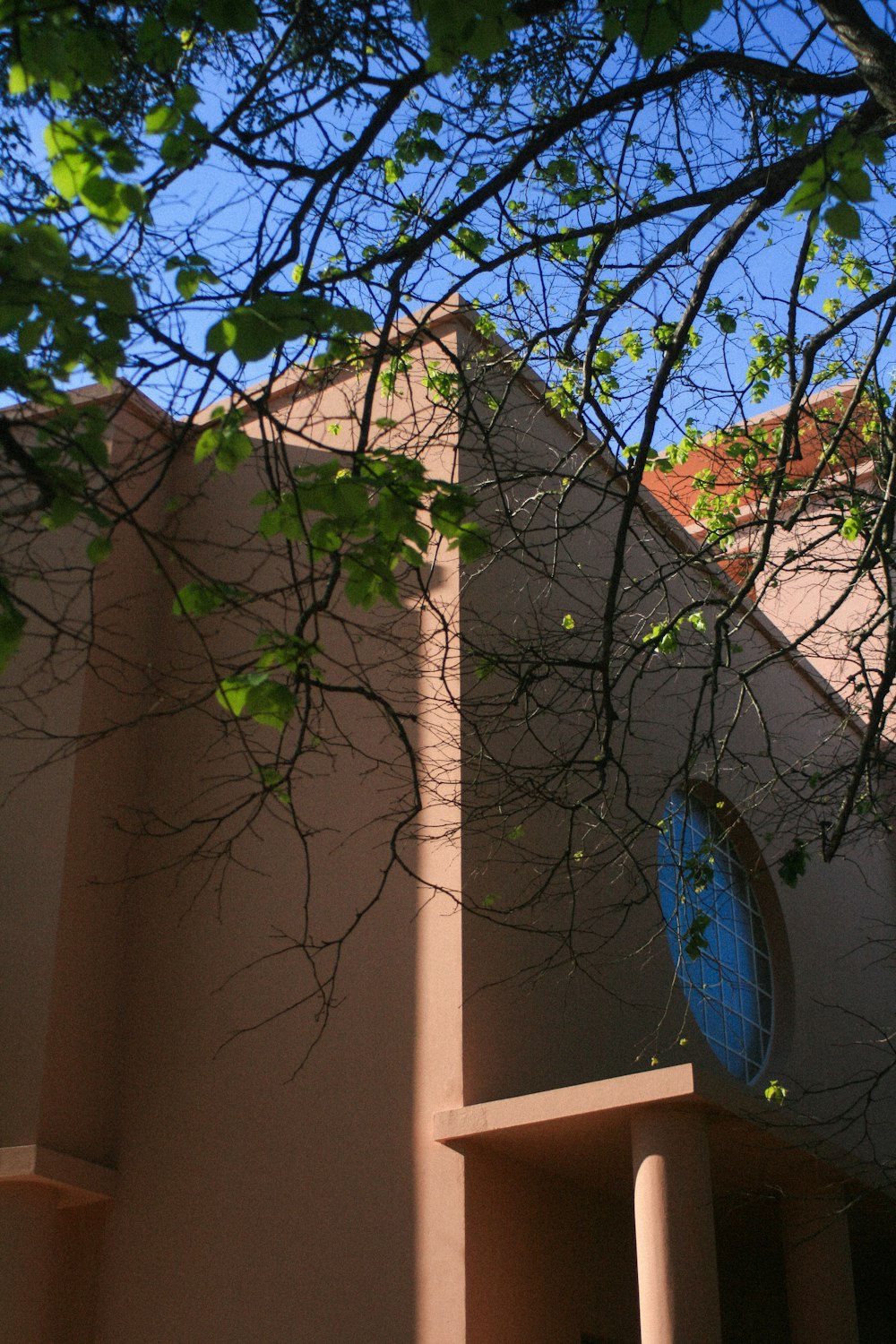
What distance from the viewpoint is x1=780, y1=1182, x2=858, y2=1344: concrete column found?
7926 millimetres

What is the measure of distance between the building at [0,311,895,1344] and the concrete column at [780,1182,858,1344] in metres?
0.02

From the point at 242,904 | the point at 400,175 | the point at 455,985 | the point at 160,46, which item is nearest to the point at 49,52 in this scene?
the point at 160,46

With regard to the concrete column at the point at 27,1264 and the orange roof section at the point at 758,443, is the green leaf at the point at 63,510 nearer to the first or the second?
the orange roof section at the point at 758,443

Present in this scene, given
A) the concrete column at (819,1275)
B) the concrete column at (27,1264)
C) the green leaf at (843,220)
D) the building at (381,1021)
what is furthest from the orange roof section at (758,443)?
the concrete column at (27,1264)

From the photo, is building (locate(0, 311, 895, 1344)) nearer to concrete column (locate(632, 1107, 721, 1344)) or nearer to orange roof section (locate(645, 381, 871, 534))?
concrete column (locate(632, 1107, 721, 1344))

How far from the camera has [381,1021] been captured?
7.45 metres

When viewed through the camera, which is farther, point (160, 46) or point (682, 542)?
point (682, 542)

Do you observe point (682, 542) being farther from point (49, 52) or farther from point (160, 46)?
point (49, 52)

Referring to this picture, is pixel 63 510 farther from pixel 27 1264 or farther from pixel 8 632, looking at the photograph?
pixel 27 1264

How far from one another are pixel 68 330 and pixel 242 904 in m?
5.50

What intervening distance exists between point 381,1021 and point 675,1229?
6.33 ft

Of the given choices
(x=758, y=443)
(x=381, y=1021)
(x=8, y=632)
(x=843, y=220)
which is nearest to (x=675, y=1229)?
(x=381, y=1021)

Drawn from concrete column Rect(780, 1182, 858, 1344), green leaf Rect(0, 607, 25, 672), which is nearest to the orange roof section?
green leaf Rect(0, 607, 25, 672)

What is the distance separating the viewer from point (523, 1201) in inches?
285
